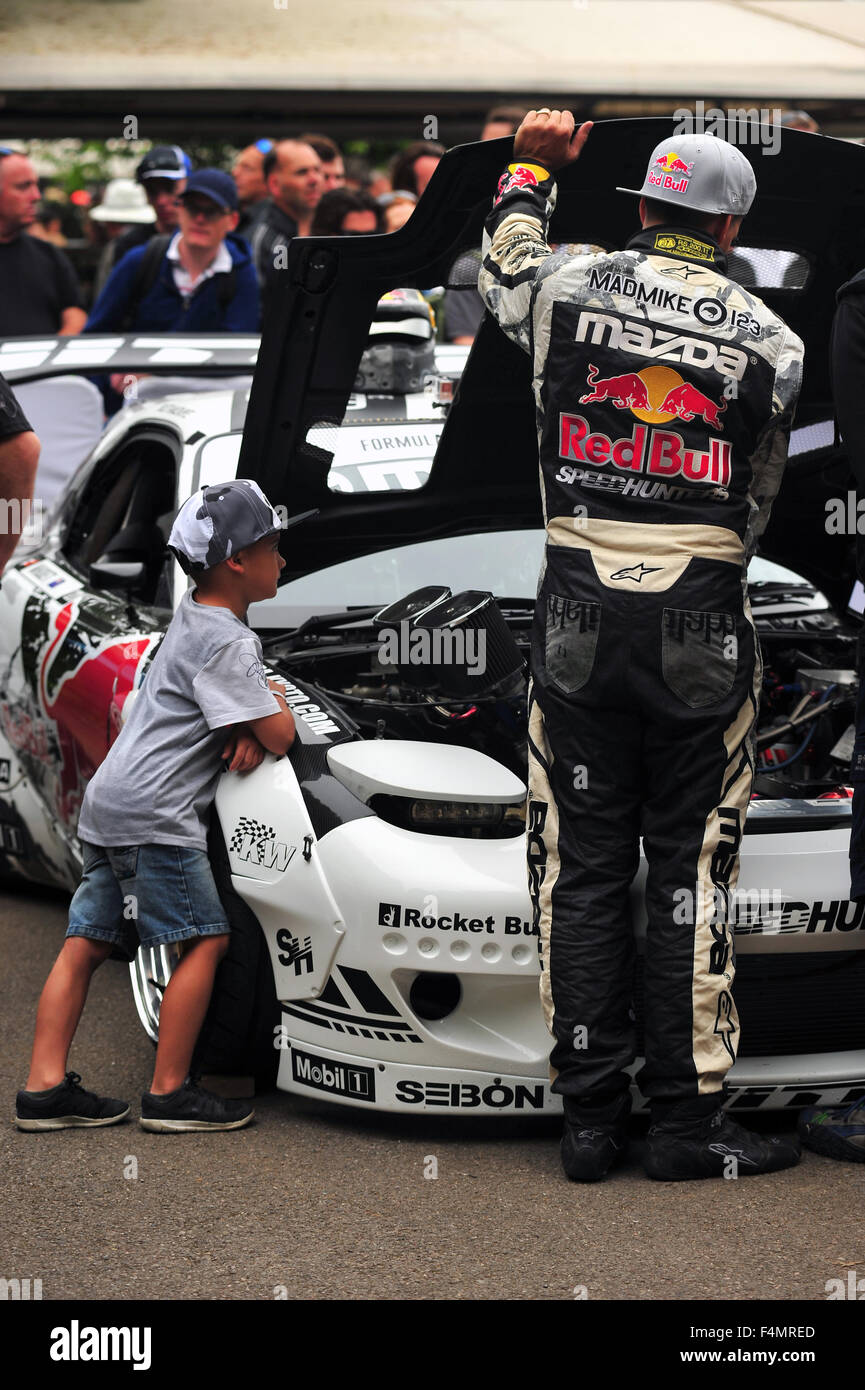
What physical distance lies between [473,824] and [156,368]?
2627 mm

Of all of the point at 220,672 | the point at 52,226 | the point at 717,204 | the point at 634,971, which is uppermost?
the point at 717,204

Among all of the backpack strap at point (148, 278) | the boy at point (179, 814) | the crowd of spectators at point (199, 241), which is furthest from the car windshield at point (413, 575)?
the backpack strap at point (148, 278)

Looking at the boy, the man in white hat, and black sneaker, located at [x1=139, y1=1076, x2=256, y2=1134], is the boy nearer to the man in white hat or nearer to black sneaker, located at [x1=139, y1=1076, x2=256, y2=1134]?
black sneaker, located at [x1=139, y1=1076, x2=256, y2=1134]

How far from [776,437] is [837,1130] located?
1.45m

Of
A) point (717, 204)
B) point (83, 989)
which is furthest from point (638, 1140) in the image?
point (717, 204)

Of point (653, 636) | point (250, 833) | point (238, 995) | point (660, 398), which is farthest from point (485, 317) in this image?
point (238, 995)

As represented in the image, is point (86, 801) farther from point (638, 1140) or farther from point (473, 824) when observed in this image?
point (638, 1140)

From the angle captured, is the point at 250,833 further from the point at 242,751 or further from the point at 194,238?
the point at 194,238

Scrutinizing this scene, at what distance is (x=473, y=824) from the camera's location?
3.88 m

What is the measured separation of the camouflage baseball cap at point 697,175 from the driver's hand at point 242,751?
141 cm

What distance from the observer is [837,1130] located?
12.4 ft

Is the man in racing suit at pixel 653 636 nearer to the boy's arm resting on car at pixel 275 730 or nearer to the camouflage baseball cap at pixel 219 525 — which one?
the boy's arm resting on car at pixel 275 730

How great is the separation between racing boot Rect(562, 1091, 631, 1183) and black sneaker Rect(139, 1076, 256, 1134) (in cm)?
76
